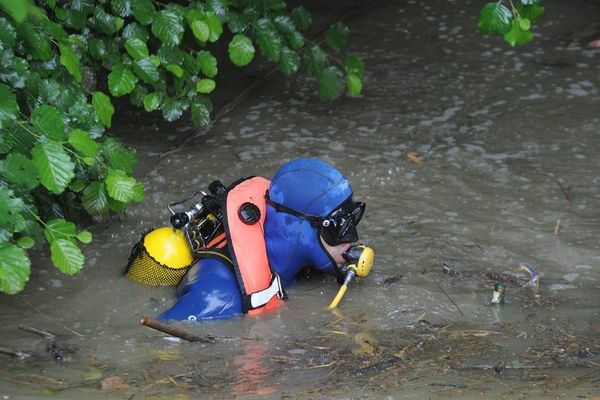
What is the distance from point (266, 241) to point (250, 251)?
20 cm

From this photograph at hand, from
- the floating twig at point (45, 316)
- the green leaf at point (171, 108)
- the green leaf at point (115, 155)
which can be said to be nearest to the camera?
the floating twig at point (45, 316)

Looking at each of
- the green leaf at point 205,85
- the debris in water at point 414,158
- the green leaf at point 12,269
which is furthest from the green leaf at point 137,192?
the debris in water at point 414,158

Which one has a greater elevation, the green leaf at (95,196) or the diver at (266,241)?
the green leaf at (95,196)

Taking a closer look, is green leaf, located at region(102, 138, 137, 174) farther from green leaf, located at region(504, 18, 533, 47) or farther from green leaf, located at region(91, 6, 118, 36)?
green leaf, located at region(504, 18, 533, 47)

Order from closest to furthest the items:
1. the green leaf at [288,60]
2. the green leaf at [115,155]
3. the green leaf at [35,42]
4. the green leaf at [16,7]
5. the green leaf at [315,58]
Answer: the green leaf at [16,7] < the green leaf at [35,42] < the green leaf at [115,155] < the green leaf at [288,60] < the green leaf at [315,58]

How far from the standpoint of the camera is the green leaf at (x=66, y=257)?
3.16 meters

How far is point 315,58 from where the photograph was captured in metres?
5.49

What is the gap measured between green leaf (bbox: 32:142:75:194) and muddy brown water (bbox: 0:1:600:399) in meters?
0.67

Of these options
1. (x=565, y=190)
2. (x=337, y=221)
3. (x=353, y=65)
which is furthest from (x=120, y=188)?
(x=565, y=190)

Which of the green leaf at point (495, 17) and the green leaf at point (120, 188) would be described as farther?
the green leaf at point (495, 17)

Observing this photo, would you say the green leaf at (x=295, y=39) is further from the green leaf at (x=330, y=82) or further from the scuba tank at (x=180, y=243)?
the scuba tank at (x=180, y=243)

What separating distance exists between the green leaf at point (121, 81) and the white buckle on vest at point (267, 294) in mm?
1250

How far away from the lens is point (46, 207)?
4.12 m

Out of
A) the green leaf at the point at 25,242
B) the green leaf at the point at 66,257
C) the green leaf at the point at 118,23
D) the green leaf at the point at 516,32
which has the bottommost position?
the green leaf at the point at 66,257
